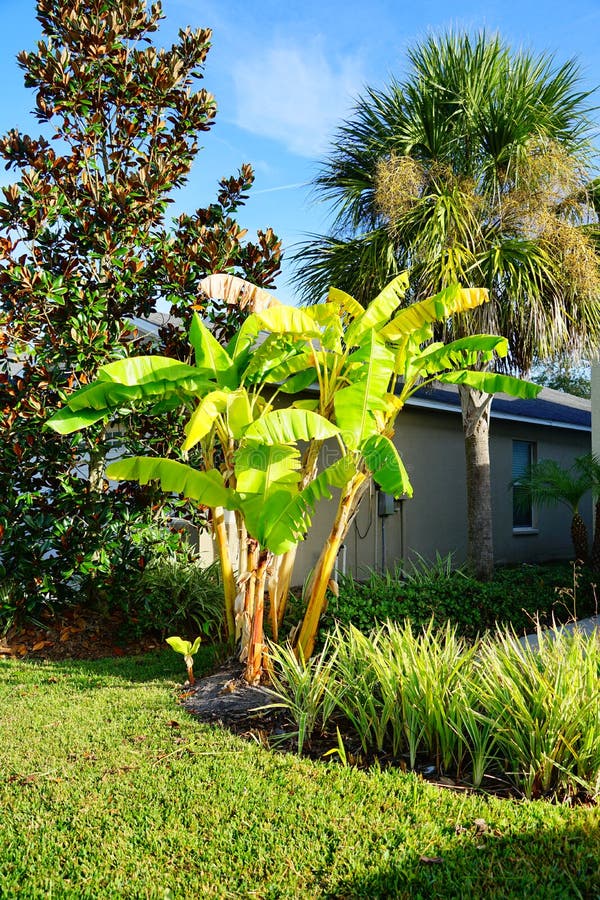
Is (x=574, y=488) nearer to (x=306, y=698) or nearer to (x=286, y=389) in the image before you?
(x=286, y=389)

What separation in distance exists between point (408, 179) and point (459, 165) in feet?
4.31

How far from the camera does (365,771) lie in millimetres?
4551

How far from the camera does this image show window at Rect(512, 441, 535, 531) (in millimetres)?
17078

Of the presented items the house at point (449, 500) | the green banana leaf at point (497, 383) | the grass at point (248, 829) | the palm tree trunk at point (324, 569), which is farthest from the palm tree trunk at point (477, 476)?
the grass at point (248, 829)

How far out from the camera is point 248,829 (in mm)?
3787

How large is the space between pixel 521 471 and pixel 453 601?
9.38 m

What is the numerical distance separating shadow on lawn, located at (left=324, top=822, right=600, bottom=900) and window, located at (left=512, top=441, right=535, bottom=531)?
45.2 ft

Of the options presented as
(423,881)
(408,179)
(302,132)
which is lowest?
(423,881)

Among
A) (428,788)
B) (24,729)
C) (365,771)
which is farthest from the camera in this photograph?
(24,729)

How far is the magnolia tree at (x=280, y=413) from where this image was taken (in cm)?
586

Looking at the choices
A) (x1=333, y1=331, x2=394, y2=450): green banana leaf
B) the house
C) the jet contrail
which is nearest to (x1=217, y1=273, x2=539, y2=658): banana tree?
(x1=333, y1=331, x2=394, y2=450): green banana leaf

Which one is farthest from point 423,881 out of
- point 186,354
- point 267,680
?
point 186,354

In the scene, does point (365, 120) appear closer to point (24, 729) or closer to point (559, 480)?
point (559, 480)

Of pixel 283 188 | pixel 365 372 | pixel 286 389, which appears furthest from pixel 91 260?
pixel 365 372
